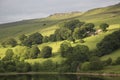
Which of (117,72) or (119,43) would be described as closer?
(117,72)

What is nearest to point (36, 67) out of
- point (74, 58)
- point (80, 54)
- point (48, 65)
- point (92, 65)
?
point (48, 65)

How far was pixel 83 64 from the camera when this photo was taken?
178 meters

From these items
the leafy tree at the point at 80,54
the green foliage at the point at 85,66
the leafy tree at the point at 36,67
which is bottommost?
the leafy tree at the point at 36,67

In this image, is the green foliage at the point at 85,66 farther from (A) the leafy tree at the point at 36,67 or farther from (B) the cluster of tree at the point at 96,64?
(A) the leafy tree at the point at 36,67

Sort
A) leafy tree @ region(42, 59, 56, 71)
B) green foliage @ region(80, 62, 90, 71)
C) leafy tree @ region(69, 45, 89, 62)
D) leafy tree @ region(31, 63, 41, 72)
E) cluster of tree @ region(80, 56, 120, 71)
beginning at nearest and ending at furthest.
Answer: cluster of tree @ region(80, 56, 120, 71) < green foliage @ region(80, 62, 90, 71) < leafy tree @ region(69, 45, 89, 62) < leafy tree @ region(42, 59, 56, 71) < leafy tree @ region(31, 63, 41, 72)

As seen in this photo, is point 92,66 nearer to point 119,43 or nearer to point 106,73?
point 106,73

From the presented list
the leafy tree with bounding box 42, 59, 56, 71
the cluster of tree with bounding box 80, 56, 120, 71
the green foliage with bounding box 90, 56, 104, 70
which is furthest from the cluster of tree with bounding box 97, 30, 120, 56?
the leafy tree with bounding box 42, 59, 56, 71

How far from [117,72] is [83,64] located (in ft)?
80.1

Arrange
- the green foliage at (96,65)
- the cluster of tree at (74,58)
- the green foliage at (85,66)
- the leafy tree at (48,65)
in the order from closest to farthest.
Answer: the green foliage at (96,65) → the green foliage at (85,66) → the cluster of tree at (74,58) → the leafy tree at (48,65)

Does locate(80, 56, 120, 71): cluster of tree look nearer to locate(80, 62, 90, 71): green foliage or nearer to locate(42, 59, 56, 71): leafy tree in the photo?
locate(80, 62, 90, 71): green foliage

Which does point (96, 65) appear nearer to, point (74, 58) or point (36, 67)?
point (74, 58)

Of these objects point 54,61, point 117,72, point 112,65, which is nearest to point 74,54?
point 54,61

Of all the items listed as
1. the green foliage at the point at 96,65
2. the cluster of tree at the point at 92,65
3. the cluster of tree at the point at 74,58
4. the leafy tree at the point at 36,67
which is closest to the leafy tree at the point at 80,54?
the cluster of tree at the point at 74,58

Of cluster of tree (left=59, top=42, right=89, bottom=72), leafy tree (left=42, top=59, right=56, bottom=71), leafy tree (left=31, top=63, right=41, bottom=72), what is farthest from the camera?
leafy tree (left=31, top=63, right=41, bottom=72)
